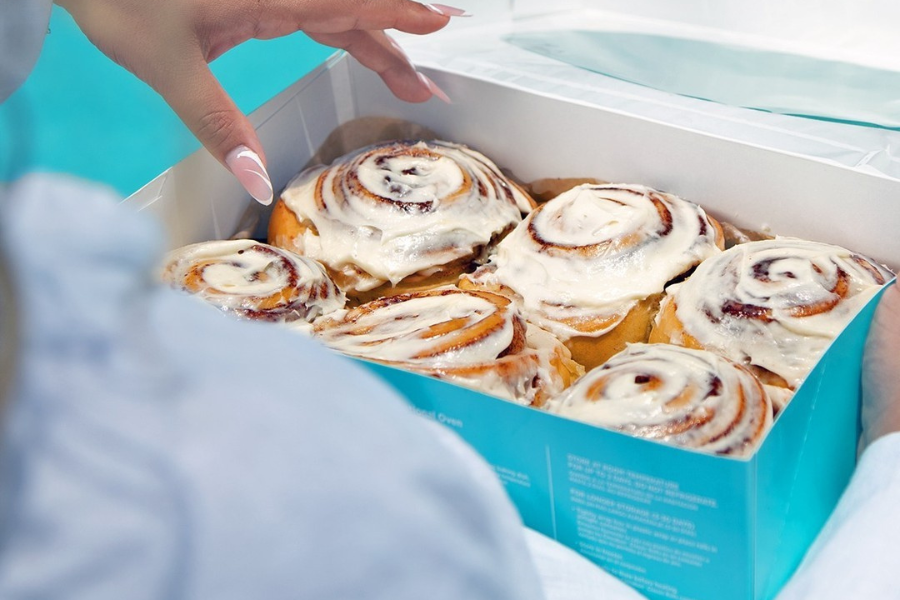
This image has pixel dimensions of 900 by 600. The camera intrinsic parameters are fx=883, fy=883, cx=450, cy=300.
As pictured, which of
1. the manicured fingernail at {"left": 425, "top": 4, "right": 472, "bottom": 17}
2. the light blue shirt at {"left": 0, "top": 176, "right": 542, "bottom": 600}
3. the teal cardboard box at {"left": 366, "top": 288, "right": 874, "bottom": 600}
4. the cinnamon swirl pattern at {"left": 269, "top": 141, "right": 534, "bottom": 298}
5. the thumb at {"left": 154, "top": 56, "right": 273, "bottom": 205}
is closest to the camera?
the light blue shirt at {"left": 0, "top": 176, "right": 542, "bottom": 600}

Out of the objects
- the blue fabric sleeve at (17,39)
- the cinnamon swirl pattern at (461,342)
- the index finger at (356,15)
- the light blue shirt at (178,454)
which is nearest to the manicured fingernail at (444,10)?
the index finger at (356,15)

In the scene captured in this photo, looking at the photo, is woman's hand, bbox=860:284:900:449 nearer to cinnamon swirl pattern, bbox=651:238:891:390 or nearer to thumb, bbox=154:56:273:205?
cinnamon swirl pattern, bbox=651:238:891:390

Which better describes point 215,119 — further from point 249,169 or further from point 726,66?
point 726,66

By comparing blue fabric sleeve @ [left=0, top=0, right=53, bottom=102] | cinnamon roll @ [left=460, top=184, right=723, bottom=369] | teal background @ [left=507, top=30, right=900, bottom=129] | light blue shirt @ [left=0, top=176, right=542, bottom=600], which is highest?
blue fabric sleeve @ [left=0, top=0, right=53, bottom=102]

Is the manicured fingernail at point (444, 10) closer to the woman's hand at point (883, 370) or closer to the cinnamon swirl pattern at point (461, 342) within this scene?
the cinnamon swirl pattern at point (461, 342)

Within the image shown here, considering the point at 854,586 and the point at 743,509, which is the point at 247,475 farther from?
the point at 854,586

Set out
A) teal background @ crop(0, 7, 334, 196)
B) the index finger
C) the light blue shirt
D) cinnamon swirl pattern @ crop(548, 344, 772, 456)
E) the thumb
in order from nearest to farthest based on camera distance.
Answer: the light blue shirt
teal background @ crop(0, 7, 334, 196)
cinnamon swirl pattern @ crop(548, 344, 772, 456)
the thumb
the index finger

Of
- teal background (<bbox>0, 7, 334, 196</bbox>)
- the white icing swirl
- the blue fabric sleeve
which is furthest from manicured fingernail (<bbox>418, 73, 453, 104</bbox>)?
the blue fabric sleeve
